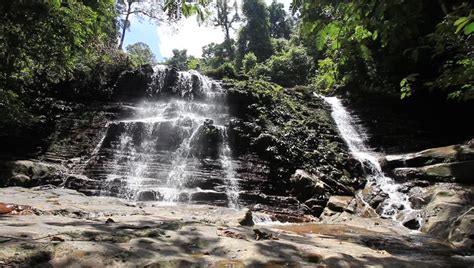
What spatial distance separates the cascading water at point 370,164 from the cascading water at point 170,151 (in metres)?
4.63

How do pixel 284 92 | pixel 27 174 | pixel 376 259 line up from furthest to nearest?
pixel 284 92
pixel 27 174
pixel 376 259

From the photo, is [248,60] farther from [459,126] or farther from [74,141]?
[74,141]

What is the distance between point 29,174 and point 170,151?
4805 mm

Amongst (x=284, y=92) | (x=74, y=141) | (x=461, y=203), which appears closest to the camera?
(x=461, y=203)

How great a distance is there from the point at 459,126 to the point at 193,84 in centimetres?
1314

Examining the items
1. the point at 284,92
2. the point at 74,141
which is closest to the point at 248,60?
the point at 284,92

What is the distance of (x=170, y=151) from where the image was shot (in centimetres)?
1446

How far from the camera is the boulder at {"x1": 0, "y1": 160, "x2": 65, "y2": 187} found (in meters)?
11.4

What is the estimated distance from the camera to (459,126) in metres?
18.1

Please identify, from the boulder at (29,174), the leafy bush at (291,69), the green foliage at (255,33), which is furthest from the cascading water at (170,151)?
the green foliage at (255,33)

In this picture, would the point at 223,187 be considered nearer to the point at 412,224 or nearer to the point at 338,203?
the point at 338,203

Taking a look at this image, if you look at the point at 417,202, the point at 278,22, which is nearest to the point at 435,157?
the point at 417,202

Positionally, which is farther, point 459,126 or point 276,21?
point 276,21

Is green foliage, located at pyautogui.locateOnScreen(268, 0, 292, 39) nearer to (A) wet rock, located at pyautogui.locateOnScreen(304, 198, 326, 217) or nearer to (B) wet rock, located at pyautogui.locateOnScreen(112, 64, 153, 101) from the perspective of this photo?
(B) wet rock, located at pyautogui.locateOnScreen(112, 64, 153, 101)
